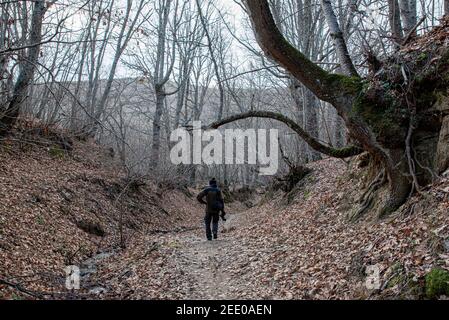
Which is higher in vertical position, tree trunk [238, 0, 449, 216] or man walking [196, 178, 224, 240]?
tree trunk [238, 0, 449, 216]

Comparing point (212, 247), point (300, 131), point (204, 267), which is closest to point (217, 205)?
point (212, 247)

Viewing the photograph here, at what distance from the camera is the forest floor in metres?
4.98

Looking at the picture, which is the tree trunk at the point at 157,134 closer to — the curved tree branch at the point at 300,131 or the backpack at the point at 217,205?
the backpack at the point at 217,205

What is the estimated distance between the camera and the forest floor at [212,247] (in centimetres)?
498

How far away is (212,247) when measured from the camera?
9.77 m

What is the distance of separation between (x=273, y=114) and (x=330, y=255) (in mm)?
2950

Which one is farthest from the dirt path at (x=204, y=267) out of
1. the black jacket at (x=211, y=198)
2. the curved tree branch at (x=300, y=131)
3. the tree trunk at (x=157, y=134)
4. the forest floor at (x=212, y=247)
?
the tree trunk at (x=157, y=134)

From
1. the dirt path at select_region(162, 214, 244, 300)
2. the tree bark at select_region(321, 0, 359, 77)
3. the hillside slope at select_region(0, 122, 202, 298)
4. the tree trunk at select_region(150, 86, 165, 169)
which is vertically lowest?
the dirt path at select_region(162, 214, 244, 300)

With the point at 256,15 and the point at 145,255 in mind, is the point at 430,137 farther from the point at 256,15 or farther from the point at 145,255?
the point at 145,255

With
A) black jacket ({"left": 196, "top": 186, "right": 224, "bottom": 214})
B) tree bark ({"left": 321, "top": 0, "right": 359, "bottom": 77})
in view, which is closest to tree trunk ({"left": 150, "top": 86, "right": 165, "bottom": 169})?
black jacket ({"left": 196, "top": 186, "right": 224, "bottom": 214})

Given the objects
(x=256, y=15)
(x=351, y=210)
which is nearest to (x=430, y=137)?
(x=351, y=210)

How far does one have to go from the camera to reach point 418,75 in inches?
255

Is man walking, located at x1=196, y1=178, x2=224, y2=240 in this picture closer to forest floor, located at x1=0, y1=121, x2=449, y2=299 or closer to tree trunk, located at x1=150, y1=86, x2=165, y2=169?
forest floor, located at x1=0, y1=121, x2=449, y2=299

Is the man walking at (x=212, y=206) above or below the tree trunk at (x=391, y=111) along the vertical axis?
below
